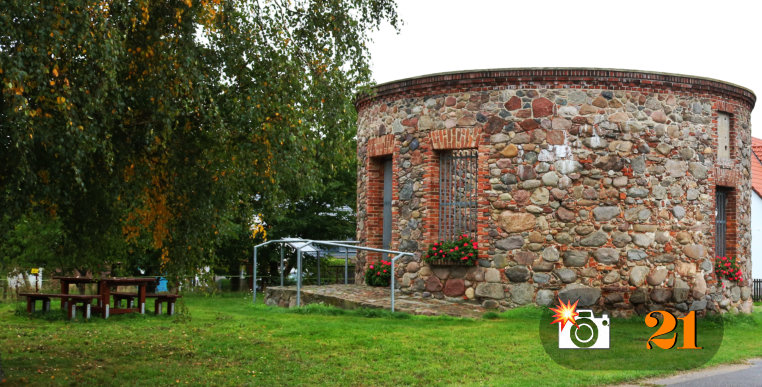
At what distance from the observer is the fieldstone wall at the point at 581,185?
43.4 ft

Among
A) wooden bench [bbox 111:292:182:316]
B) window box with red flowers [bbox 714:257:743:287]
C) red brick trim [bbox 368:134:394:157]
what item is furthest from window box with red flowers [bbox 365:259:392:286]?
window box with red flowers [bbox 714:257:743:287]

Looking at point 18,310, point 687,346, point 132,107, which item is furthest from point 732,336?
point 18,310

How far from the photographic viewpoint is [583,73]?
13.3 m

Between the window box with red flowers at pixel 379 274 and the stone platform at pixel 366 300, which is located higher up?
the window box with red flowers at pixel 379 274

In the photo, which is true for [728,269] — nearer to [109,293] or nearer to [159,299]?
[159,299]

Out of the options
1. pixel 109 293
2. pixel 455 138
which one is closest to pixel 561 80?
pixel 455 138

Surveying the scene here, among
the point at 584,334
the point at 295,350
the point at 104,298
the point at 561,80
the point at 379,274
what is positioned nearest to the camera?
the point at 295,350

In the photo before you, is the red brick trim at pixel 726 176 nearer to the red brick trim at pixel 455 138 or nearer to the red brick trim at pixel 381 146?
the red brick trim at pixel 455 138

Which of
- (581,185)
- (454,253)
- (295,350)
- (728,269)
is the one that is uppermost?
(581,185)

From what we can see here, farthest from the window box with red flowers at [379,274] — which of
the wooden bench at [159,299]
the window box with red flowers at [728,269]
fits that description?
the window box with red flowers at [728,269]

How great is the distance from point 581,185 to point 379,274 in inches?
171

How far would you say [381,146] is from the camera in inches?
588

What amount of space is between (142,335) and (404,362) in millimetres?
4292

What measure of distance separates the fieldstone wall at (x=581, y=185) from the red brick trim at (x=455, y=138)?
3cm
